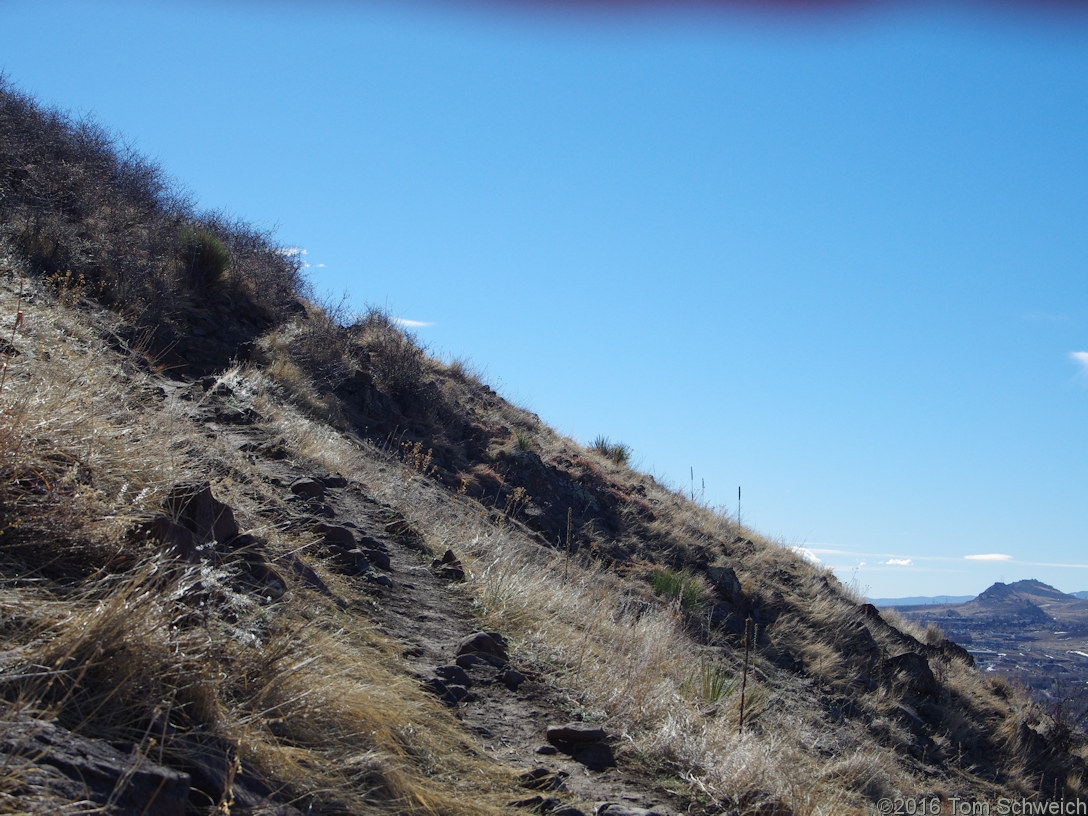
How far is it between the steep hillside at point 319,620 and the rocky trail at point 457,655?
0.03 meters

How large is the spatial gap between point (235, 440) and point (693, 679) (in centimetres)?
478

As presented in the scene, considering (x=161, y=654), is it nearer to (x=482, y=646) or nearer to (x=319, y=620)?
(x=319, y=620)

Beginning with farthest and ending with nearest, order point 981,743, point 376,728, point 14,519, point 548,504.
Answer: point 548,504
point 981,743
point 376,728
point 14,519

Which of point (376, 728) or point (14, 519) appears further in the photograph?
point (376, 728)

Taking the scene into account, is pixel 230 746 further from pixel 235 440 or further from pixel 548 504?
pixel 548 504

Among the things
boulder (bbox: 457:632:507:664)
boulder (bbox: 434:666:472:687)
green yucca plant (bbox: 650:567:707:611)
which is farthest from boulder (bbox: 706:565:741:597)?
boulder (bbox: 434:666:472:687)

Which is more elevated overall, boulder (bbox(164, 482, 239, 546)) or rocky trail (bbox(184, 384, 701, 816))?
boulder (bbox(164, 482, 239, 546))

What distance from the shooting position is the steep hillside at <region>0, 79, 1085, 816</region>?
2496mm

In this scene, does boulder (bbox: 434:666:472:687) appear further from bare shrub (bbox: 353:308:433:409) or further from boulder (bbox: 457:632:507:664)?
bare shrub (bbox: 353:308:433:409)

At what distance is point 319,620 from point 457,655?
1.12 metres

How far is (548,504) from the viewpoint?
13867 millimetres

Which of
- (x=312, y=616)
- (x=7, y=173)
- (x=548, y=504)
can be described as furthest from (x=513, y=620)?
(x=7, y=173)

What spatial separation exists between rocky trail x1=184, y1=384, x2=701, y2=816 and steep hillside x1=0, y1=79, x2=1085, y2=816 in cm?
3

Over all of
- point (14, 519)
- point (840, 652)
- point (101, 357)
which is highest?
point (101, 357)
